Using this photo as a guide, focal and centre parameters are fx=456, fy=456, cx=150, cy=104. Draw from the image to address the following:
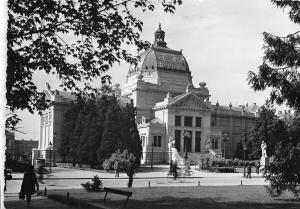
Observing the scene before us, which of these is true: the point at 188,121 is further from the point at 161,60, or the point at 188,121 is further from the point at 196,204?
the point at 196,204

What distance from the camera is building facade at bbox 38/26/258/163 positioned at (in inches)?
3127

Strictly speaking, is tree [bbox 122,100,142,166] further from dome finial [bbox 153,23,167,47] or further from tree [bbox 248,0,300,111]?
dome finial [bbox 153,23,167,47]

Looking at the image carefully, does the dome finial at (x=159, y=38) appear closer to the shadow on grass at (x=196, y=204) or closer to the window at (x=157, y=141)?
the window at (x=157, y=141)

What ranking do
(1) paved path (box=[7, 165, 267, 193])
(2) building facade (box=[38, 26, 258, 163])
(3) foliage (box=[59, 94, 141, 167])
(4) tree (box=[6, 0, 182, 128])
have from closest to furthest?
(4) tree (box=[6, 0, 182, 128])
(1) paved path (box=[7, 165, 267, 193])
(3) foliage (box=[59, 94, 141, 167])
(2) building facade (box=[38, 26, 258, 163])

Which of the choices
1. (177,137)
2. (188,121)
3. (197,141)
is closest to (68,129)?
(177,137)

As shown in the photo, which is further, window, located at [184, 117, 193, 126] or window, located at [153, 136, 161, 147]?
window, located at [184, 117, 193, 126]

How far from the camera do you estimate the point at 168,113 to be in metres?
80.1

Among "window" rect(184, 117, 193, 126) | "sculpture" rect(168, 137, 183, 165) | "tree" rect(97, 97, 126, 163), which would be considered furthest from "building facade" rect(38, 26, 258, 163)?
"tree" rect(97, 97, 126, 163)

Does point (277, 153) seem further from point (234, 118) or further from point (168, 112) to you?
point (234, 118)

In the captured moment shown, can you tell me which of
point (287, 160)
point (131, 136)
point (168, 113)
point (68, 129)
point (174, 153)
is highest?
point (168, 113)

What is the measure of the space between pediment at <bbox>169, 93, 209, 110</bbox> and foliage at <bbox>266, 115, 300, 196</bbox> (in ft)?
205

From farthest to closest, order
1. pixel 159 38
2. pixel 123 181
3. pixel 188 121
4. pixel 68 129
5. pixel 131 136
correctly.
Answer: pixel 159 38
pixel 188 121
pixel 68 129
pixel 131 136
pixel 123 181

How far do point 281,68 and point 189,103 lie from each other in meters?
67.3

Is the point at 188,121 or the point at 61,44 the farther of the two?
the point at 188,121
